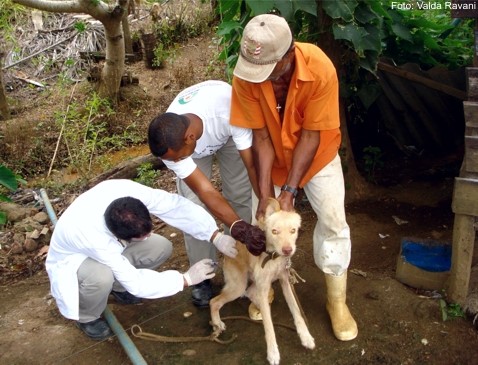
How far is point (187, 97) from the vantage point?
3.83 metres

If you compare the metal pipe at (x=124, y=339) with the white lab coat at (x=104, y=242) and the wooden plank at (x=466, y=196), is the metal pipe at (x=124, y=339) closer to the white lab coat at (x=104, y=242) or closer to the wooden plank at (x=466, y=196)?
the white lab coat at (x=104, y=242)

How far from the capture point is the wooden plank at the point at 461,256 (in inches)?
139

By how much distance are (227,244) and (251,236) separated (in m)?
0.51

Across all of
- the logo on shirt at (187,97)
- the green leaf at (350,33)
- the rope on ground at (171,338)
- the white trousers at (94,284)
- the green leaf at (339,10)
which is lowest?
the rope on ground at (171,338)

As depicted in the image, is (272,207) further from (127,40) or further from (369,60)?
(127,40)

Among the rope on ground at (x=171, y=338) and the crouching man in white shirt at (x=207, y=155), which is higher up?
the crouching man in white shirt at (x=207, y=155)

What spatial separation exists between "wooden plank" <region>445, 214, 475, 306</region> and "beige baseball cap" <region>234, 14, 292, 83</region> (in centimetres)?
169

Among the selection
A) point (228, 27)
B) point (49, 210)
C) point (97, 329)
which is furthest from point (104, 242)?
point (49, 210)

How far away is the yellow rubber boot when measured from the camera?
11.7 feet

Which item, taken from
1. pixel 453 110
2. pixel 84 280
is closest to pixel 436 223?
pixel 453 110

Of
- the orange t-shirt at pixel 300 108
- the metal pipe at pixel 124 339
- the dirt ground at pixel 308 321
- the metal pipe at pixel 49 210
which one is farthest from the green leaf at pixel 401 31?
the metal pipe at pixel 49 210

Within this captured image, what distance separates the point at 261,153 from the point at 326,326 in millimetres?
1346

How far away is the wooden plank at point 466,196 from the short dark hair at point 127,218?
205cm

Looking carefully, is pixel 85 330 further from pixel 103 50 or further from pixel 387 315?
pixel 103 50
